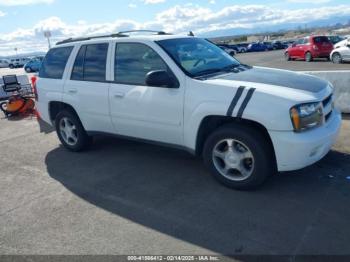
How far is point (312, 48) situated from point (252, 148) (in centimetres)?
2097

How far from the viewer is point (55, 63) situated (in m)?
6.19

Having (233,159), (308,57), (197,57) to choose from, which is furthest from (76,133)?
(308,57)

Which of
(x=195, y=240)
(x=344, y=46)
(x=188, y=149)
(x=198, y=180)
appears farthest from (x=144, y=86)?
(x=344, y=46)

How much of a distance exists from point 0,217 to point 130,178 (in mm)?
1643

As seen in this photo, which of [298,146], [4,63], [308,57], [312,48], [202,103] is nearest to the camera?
[298,146]

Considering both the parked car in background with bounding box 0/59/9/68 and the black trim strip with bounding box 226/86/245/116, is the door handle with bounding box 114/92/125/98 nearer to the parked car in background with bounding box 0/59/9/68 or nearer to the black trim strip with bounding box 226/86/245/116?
the black trim strip with bounding box 226/86/245/116

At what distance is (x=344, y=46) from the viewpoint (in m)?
18.7

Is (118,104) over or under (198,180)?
over

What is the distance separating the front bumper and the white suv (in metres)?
0.01

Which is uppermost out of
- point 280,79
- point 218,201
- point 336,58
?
point 280,79

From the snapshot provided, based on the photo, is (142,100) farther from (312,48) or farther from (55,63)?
(312,48)

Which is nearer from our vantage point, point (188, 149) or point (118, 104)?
point (188, 149)

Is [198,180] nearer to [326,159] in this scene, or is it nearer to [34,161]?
[326,159]

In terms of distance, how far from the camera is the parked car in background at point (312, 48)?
22.5 meters
